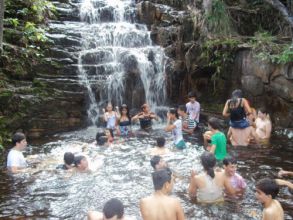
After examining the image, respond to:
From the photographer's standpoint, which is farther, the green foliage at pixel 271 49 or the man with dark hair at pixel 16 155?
the green foliage at pixel 271 49

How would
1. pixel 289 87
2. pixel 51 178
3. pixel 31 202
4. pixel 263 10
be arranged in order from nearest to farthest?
pixel 31 202
pixel 51 178
pixel 289 87
pixel 263 10

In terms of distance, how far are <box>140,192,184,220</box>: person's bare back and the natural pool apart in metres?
1.39

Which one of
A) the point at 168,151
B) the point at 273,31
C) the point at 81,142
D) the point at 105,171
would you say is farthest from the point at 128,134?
the point at 273,31

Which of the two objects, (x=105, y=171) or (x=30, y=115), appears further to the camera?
(x=30, y=115)

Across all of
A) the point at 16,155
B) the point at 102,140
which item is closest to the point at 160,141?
the point at 102,140

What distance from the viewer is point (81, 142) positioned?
10742 mm

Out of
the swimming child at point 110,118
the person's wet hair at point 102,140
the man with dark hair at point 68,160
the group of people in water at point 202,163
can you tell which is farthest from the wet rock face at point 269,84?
the man with dark hair at point 68,160

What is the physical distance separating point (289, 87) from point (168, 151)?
4.88 m

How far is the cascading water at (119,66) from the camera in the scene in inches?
536

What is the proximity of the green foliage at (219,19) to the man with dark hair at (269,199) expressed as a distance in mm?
10582

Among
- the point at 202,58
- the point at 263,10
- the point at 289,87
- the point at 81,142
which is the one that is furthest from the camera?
the point at 263,10

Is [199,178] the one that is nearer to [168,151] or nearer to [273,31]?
[168,151]

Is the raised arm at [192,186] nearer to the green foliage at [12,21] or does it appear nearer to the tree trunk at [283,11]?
the green foliage at [12,21]

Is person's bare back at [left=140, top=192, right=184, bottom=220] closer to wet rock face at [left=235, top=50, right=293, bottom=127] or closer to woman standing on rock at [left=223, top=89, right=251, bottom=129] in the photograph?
Answer: woman standing on rock at [left=223, top=89, right=251, bottom=129]
